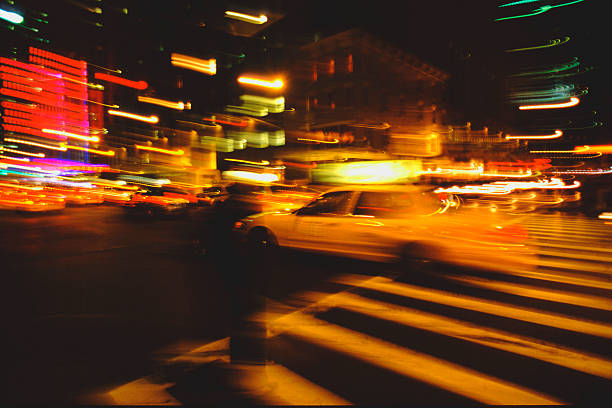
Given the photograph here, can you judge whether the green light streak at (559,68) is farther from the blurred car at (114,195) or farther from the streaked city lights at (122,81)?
the streaked city lights at (122,81)

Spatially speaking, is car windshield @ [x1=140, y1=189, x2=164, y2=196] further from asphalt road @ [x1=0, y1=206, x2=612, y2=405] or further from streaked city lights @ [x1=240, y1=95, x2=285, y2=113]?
streaked city lights @ [x1=240, y1=95, x2=285, y2=113]

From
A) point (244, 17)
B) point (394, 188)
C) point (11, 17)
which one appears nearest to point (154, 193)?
point (244, 17)

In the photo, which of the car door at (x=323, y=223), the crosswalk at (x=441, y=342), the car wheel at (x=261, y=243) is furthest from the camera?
the car wheel at (x=261, y=243)

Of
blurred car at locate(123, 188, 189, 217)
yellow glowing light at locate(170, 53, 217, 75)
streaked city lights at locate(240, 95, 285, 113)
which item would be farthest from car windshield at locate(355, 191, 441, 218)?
streaked city lights at locate(240, 95, 285, 113)

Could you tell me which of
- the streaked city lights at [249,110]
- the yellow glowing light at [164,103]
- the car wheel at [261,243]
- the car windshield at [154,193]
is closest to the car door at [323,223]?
the car wheel at [261,243]

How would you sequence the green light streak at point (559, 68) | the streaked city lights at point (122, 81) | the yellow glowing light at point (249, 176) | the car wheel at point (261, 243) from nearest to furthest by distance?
the car wheel at point (261, 243), the green light streak at point (559, 68), the yellow glowing light at point (249, 176), the streaked city lights at point (122, 81)

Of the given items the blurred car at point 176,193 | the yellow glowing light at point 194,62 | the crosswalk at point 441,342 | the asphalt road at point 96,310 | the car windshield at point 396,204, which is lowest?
the crosswalk at point 441,342

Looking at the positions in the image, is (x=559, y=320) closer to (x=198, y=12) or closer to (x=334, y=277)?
(x=334, y=277)

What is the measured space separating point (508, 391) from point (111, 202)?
23633mm

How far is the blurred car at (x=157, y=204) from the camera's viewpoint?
15383 mm

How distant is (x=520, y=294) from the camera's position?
5.21 m

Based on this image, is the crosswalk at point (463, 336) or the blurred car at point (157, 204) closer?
the crosswalk at point (463, 336)

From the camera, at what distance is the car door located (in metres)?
6.80

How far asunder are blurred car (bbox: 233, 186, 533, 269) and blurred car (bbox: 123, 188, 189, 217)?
932 cm
